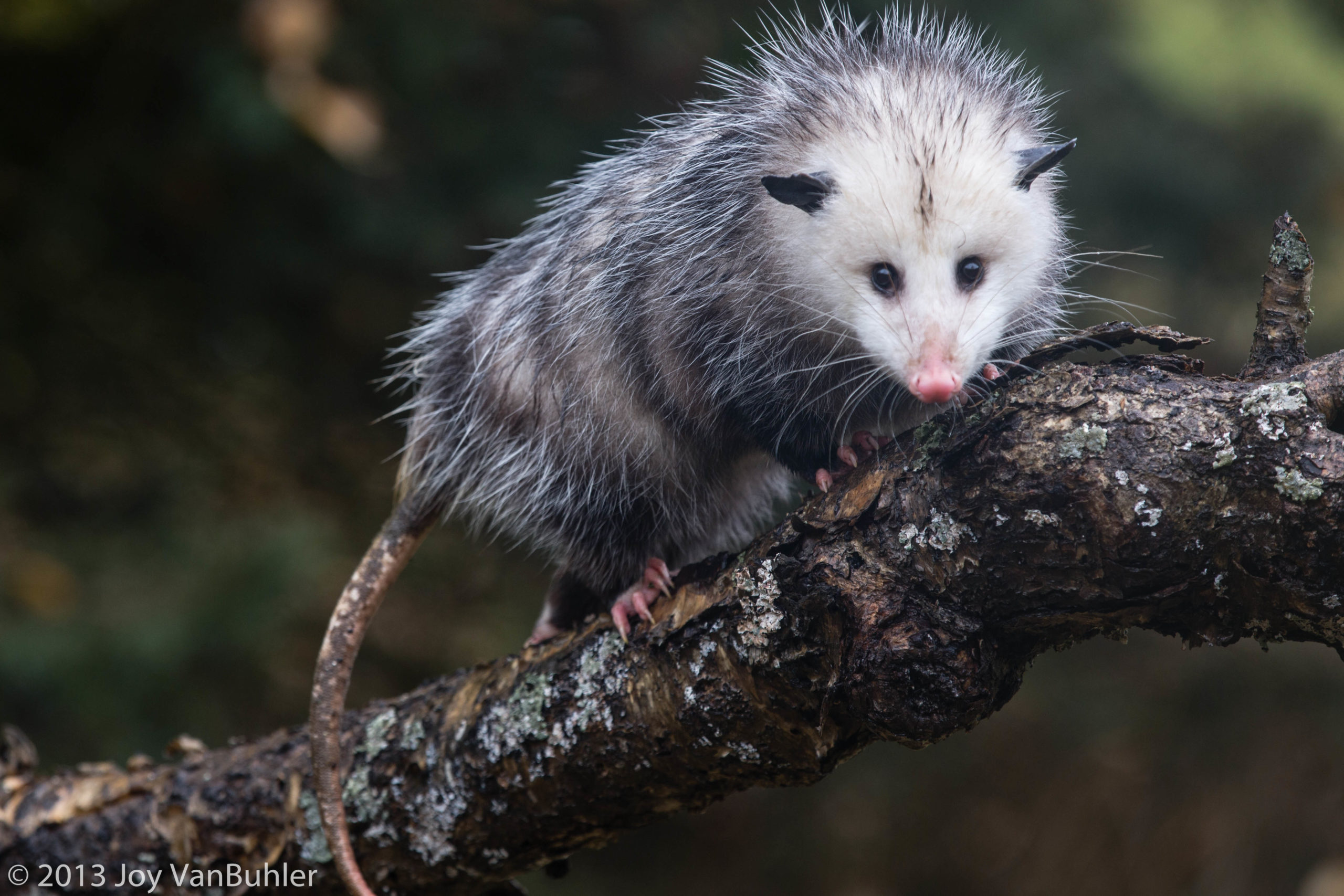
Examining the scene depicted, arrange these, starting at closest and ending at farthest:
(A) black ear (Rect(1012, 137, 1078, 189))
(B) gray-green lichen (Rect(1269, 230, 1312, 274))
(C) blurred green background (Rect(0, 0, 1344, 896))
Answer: (B) gray-green lichen (Rect(1269, 230, 1312, 274)) → (A) black ear (Rect(1012, 137, 1078, 189)) → (C) blurred green background (Rect(0, 0, 1344, 896))

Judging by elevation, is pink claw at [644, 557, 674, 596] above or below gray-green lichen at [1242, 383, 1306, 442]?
above

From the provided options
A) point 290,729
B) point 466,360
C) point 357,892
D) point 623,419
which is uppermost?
point 466,360

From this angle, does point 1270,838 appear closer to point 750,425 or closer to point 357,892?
point 750,425

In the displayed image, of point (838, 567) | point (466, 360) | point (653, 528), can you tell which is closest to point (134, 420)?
point (466, 360)

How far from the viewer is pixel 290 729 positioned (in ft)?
6.99

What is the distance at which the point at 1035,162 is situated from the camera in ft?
5.56

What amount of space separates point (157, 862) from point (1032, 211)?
1970 millimetres

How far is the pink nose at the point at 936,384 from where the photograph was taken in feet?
4.81

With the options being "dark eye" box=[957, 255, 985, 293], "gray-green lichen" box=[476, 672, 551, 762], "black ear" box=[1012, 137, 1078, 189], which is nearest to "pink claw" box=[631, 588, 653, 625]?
"gray-green lichen" box=[476, 672, 551, 762]

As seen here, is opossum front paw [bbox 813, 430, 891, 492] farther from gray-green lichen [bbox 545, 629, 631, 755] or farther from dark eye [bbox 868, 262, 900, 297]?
gray-green lichen [bbox 545, 629, 631, 755]

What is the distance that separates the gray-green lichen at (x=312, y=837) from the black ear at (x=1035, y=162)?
1624 mm

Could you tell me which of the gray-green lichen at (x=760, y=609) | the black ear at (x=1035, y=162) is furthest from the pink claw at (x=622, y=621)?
the black ear at (x=1035, y=162)

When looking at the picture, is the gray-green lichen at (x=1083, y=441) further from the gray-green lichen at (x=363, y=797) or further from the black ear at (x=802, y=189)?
the gray-green lichen at (x=363, y=797)

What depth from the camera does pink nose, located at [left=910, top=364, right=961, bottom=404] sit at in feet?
4.81
